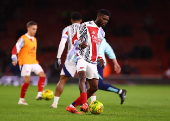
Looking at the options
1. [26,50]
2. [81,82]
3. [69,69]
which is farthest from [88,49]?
[26,50]

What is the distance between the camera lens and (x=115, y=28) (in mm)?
29281

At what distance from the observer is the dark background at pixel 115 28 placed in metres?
26.5

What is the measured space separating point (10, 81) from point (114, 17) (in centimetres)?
1337

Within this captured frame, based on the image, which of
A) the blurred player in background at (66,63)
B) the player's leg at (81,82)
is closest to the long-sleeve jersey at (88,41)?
the player's leg at (81,82)

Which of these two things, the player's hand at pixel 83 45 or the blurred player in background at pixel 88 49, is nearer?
the player's hand at pixel 83 45

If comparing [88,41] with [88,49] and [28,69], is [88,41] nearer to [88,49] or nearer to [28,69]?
[88,49]

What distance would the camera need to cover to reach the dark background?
86.8 ft

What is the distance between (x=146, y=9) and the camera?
105 ft

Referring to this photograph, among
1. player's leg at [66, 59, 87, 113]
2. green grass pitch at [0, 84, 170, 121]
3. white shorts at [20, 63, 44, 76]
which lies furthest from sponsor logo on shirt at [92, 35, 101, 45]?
white shorts at [20, 63, 44, 76]

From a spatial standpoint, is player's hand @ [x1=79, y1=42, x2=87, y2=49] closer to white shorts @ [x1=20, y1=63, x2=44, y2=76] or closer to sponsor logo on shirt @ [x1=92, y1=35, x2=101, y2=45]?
sponsor logo on shirt @ [x1=92, y1=35, x2=101, y2=45]

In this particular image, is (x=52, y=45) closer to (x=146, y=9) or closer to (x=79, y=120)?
(x=146, y=9)

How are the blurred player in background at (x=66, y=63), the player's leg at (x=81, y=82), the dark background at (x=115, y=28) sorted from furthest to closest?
the dark background at (x=115, y=28)
the blurred player in background at (x=66, y=63)
the player's leg at (x=81, y=82)

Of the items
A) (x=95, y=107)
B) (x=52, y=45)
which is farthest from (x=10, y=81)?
(x=95, y=107)

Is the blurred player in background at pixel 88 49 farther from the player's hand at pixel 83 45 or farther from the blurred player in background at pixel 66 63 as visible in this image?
the blurred player in background at pixel 66 63
